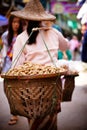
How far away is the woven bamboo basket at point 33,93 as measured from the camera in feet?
17.0

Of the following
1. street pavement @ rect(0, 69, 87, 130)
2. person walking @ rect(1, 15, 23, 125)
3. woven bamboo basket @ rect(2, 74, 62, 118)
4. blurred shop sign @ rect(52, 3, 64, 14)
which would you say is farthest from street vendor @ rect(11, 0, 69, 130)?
blurred shop sign @ rect(52, 3, 64, 14)

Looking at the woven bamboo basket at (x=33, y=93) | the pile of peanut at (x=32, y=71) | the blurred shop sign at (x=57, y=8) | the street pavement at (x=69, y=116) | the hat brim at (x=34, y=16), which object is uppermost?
the hat brim at (x=34, y=16)

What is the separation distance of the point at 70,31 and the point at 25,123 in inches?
1948

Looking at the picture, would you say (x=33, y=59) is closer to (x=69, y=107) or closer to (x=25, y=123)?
(x=25, y=123)

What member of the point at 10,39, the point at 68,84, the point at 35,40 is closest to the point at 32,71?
the point at 68,84

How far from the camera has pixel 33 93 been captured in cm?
518

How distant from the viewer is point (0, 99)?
29.6 ft

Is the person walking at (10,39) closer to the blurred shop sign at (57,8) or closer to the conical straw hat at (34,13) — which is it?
the conical straw hat at (34,13)

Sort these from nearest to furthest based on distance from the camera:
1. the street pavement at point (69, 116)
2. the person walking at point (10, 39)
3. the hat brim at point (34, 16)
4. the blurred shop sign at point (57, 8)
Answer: the hat brim at point (34, 16) < the street pavement at point (69, 116) < the person walking at point (10, 39) < the blurred shop sign at point (57, 8)

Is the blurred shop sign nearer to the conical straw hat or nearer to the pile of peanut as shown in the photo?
the conical straw hat

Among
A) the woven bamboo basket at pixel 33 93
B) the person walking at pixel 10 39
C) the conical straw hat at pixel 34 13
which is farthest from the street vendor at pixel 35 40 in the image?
the person walking at pixel 10 39

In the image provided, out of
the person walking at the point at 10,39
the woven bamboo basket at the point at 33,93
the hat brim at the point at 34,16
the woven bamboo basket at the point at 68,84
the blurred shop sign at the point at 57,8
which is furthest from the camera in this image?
the blurred shop sign at the point at 57,8

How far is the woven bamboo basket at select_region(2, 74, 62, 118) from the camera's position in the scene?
518 centimetres

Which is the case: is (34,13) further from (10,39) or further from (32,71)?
(10,39)
